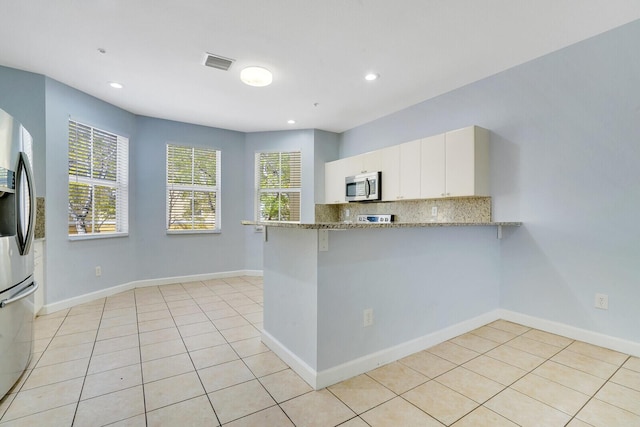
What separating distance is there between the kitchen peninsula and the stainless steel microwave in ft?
5.25

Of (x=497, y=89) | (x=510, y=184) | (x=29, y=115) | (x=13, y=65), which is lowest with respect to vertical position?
(x=510, y=184)

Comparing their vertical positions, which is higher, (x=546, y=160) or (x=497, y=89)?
(x=497, y=89)

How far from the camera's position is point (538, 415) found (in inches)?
64.2

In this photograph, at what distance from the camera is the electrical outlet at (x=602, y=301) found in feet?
8.17

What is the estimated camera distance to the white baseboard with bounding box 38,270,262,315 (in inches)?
135

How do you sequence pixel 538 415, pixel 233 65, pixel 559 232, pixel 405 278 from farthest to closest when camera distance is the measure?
pixel 233 65, pixel 559 232, pixel 405 278, pixel 538 415

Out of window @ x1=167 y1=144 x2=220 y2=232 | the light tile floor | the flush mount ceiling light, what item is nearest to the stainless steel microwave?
the flush mount ceiling light

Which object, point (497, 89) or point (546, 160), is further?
point (497, 89)

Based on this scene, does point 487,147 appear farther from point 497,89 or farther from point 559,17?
point 559,17

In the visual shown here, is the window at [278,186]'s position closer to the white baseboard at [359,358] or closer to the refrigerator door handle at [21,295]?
the white baseboard at [359,358]

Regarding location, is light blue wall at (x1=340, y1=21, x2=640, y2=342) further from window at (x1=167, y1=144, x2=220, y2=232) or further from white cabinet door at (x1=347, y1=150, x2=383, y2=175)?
window at (x1=167, y1=144, x2=220, y2=232)

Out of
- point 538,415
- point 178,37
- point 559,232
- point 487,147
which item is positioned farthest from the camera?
point 487,147

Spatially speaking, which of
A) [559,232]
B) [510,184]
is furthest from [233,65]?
[559,232]

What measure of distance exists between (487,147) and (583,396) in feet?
7.52
